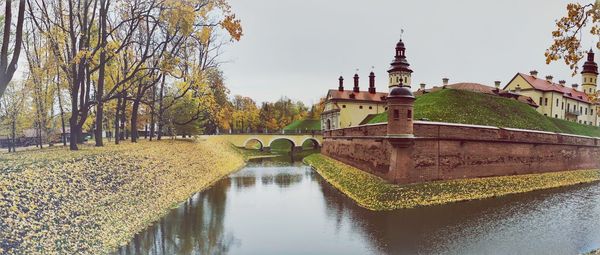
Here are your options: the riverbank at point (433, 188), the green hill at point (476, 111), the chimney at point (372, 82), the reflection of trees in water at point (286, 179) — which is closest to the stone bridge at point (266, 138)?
the chimney at point (372, 82)

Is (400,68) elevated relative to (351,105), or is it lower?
elevated

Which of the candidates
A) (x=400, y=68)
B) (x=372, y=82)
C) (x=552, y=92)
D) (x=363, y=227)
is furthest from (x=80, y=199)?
(x=552, y=92)

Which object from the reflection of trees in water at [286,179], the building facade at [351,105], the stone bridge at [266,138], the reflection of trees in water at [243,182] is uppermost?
the building facade at [351,105]

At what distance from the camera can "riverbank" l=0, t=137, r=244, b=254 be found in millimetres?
8500

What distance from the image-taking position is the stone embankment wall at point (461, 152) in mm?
19500

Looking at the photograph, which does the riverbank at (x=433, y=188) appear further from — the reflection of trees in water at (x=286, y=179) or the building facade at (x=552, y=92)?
the building facade at (x=552, y=92)

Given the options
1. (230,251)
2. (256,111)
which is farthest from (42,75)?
(256,111)

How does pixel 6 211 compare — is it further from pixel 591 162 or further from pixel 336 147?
pixel 591 162

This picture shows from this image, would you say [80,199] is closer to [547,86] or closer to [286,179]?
[286,179]

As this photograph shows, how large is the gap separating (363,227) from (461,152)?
10182mm

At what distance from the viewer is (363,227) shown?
1379 cm

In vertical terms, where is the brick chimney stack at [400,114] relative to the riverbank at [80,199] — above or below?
above

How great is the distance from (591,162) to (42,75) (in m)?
38.3

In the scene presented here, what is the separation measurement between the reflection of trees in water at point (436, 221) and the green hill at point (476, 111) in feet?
26.4
